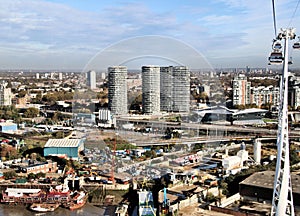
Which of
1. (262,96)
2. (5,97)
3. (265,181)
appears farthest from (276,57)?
(5,97)

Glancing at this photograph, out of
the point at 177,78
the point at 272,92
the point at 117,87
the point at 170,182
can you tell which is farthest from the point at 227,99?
the point at 170,182

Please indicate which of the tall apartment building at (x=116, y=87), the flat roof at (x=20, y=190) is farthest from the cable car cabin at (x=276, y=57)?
the tall apartment building at (x=116, y=87)

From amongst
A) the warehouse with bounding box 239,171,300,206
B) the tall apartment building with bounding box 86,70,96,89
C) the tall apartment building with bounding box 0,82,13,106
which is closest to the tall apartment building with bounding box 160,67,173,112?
the tall apartment building with bounding box 86,70,96,89

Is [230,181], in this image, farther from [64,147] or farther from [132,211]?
[64,147]

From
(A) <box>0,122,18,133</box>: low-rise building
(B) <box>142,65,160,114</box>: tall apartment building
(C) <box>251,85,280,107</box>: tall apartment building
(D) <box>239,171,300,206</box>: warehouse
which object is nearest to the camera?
(D) <box>239,171,300,206</box>: warehouse

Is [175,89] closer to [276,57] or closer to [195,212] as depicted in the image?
[195,212]

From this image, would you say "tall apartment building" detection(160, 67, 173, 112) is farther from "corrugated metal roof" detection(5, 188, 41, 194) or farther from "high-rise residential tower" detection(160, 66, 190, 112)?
"corrugated metal roof" detection(5, 188, 41, 194)

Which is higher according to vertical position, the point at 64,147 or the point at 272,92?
the point at 272,92

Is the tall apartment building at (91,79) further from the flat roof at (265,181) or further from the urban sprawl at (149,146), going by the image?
the flat roof at (265,181)
